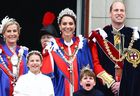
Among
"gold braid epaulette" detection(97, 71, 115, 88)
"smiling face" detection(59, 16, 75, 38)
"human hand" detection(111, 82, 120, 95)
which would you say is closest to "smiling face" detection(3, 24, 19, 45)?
"smiling face" detection(59, 16, 75, 38)

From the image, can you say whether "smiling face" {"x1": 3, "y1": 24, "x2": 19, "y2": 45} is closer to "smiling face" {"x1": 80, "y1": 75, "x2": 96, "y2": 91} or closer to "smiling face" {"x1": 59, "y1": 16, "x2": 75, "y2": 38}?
"smiling face" {"x1": 59, "y1": 16, "x2": 75, "y2": 38}

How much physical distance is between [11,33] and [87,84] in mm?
1119

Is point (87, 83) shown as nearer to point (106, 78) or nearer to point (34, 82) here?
point (106, 78)

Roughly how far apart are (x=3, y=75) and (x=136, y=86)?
1563mm

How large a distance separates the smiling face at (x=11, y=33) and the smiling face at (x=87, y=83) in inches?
39.1

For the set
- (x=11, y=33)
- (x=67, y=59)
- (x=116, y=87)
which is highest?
(x=11, y=33)

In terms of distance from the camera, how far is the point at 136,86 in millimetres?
6000

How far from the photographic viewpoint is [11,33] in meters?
6.11

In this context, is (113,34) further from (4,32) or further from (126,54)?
(4,32)

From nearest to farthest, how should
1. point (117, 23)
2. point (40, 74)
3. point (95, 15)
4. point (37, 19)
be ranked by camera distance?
point (40, 74), point (117, 23), point (95, 15), point (37, 19)

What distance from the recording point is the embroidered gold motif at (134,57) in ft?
19.7

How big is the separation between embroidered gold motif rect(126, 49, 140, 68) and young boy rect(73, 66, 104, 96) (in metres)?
0.52

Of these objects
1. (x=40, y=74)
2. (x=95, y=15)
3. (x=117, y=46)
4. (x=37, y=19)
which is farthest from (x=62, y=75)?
(x=37, y=19)

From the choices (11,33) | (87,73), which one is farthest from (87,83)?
(11,33)
